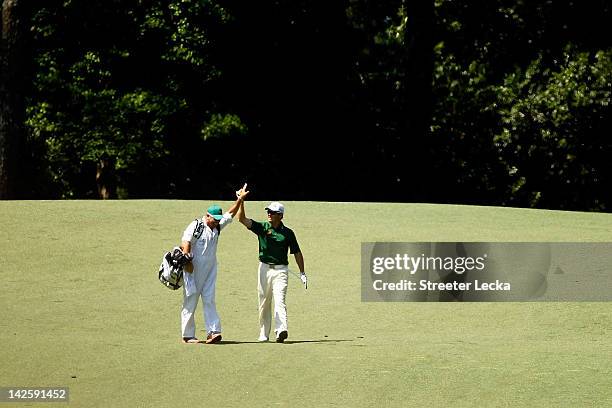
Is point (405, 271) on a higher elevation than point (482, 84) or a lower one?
lower

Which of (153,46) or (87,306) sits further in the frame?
(153,46)

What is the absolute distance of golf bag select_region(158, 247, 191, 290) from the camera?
1809 centimetres

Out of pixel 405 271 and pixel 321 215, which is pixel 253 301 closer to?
pixel 405 271

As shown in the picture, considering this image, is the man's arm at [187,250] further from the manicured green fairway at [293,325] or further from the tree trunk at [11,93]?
the tree trunk at [11,93]

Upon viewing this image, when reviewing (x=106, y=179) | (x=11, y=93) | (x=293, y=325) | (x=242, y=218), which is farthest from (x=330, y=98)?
(x=242, y=218)

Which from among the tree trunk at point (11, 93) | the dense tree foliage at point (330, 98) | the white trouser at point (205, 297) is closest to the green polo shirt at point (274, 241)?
the white trouser at point (205, 297)

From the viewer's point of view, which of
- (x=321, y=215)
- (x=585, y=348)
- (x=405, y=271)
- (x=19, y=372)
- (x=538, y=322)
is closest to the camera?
(x=19, y=372)

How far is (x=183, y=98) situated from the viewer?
44.0 meters

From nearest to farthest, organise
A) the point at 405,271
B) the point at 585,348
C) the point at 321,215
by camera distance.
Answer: the point at 585,348, the point at 405,271, the point at 321,215

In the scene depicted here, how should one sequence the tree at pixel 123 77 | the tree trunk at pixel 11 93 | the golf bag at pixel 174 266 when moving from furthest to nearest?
the tree at pixel 123 77 < the tree trunk at pixel 11 93 < the golf bag at pixel 174 266

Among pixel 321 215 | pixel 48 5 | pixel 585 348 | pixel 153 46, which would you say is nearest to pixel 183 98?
pixel 153 46

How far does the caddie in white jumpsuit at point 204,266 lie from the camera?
18297 mm

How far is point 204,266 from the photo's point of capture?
18438 mm

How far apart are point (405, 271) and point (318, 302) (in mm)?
3127
